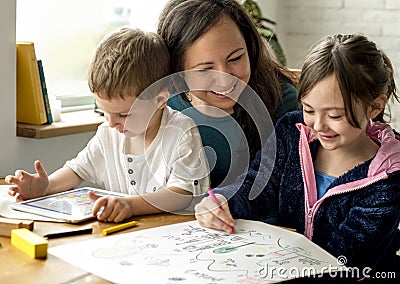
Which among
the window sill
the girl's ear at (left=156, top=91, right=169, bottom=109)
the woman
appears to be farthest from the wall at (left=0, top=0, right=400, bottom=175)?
the girl's ear at (left=156, top=91, right=169, bottom=109)

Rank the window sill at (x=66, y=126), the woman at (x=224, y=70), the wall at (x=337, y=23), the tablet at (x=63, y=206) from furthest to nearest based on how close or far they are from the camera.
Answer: the wall at (x=337, y=23), the window sill at (x=66, y=126), the woman at (x=224, y=70), the tablet at (x=63, y=206)

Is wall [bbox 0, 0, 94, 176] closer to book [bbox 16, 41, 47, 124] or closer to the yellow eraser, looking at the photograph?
book [bbox 16, 41, 47, 124]

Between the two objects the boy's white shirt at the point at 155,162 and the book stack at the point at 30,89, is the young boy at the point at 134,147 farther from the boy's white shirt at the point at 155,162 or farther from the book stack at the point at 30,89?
the book stack at the point at 30,89

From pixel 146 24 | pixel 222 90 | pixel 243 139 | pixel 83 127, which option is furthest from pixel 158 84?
pixel 146 24

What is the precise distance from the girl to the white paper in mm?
87

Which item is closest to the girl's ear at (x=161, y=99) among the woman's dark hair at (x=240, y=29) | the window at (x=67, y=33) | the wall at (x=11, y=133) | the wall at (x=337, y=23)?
the woman's dark hair at (x=240, y=29)

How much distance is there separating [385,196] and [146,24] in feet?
5.92

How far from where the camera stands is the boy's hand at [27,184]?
65.1 inches

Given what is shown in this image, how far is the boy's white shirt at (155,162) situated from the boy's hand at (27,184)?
13 cm

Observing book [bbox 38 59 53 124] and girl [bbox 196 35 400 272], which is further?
book [bbox 38 59 53 124]

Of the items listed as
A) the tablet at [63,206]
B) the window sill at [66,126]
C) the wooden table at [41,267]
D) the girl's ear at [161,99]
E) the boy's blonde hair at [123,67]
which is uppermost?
the boy's blonde hair at [123,67]

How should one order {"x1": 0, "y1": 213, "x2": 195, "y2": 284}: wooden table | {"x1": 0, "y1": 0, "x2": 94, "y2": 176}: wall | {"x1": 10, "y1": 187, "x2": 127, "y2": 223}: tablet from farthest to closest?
{"x1": 0, "y1": 0, "x2": 94, "y2": 176}: wall
{"x1": 10, "y1": 187, "x2": 127, "y2": 223}: tablet
{"x1": 0, "y1": 213, "x2": 195, "y2": 284}: wooden table

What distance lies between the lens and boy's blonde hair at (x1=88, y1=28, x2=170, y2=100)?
1.59 m

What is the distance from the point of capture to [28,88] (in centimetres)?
221
